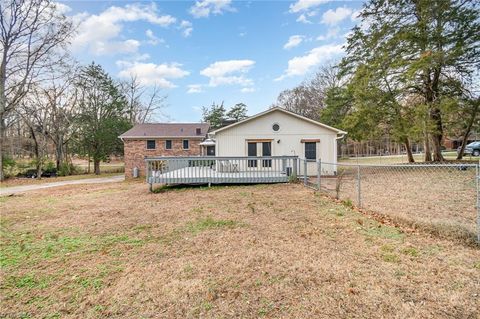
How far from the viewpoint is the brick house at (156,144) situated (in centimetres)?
2214

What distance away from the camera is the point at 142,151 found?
22.4 meters

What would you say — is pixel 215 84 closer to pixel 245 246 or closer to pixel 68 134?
pixel 68 134

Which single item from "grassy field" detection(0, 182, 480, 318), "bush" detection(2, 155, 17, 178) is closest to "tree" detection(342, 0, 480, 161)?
"grassy field" detection(0, 182, 480, 318)

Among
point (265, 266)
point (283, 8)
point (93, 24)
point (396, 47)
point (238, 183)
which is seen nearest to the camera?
point (265, 266)

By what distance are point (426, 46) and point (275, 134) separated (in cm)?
1106

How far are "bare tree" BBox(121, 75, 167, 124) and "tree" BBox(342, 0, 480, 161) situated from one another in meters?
27.5

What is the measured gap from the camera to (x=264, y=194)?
340 inches

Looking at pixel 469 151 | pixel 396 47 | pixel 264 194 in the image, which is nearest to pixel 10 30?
pixel 264 194

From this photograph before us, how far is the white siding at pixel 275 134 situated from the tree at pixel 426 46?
6312 mm

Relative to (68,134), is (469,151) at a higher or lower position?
lower

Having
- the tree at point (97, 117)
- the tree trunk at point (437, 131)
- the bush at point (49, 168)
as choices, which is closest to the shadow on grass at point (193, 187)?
the tree trunk at point (437, 131)

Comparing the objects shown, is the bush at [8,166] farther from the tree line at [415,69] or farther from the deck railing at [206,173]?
the tree line at [415,69]

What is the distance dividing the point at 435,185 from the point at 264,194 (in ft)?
22.4

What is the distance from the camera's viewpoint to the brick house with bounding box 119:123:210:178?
22.1 m
